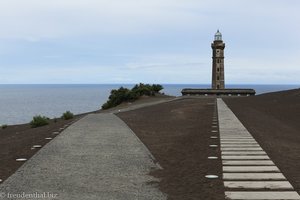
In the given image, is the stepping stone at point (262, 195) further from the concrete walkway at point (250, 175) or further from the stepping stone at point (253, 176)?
the stepping stone at point (253, 176)

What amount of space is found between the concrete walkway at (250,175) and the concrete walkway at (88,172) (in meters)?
1.48

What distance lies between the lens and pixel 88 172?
966 cm

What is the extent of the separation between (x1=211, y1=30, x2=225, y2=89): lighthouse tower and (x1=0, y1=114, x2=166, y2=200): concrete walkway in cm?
6212

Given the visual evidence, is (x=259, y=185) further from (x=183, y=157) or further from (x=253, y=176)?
(x=183, y=157)

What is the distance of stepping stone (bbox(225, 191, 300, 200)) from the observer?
755cm

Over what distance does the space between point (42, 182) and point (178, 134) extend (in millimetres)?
8975

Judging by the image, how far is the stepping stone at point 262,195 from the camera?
24.8 ft

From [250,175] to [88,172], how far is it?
3310 mm

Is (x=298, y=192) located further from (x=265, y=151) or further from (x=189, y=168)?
(x=265, y=151)

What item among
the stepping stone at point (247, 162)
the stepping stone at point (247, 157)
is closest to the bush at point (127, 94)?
the stepping stone at point (247, 157)

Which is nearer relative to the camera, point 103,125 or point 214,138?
point 214,138

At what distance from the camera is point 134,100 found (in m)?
52.4

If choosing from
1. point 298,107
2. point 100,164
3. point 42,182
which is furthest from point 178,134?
point 298,107

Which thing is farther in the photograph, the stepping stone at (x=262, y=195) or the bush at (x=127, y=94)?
the bush at (x=127, y=94)
